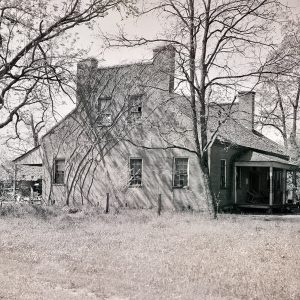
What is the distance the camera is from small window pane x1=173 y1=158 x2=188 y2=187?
25.0 meters

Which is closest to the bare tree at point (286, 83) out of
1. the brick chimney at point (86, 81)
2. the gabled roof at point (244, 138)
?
the gabled roof at point (244, 138)

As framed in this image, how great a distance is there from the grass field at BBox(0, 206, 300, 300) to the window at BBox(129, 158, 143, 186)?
28.0 feet

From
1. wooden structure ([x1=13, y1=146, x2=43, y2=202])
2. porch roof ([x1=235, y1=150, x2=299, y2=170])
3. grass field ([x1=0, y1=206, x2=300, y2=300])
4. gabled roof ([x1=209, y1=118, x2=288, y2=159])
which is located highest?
gabled roof ([x1=209, y1=118, x2=288, y2=159])

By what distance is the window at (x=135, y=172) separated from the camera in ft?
85.9

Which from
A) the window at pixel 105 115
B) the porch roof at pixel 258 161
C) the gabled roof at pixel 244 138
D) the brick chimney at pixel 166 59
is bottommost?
the porch roof at pixel 258 161

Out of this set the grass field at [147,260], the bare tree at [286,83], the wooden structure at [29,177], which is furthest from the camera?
the wooden structure at [29,177]

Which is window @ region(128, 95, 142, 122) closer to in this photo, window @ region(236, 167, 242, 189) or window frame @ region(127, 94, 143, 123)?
window frame @ region(127, 94, 143, 123)

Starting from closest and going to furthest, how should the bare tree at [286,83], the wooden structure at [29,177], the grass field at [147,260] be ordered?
1. the grass field at [147,260]
2. the bare tree at [286,83]
3. the wooden structure at [29,177]

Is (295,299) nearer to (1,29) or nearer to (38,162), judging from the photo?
(1,29)

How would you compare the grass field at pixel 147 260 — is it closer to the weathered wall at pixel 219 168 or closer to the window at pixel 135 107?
the weathered wall at pixel 219 168

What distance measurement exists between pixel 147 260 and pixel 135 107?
55.4 ft

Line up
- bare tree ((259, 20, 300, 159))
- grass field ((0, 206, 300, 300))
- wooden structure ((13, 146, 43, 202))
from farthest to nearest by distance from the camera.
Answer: wooden structure ((13, 146, 43, 202)) < bare tree ((259, 20, 300, 159)) < grass field ((0, 206, 300, 300))

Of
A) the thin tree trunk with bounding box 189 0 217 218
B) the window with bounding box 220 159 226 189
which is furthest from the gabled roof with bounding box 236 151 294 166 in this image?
the thin tree trunk with bounding box 189 0 217 218

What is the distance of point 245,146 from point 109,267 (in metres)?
19.6
